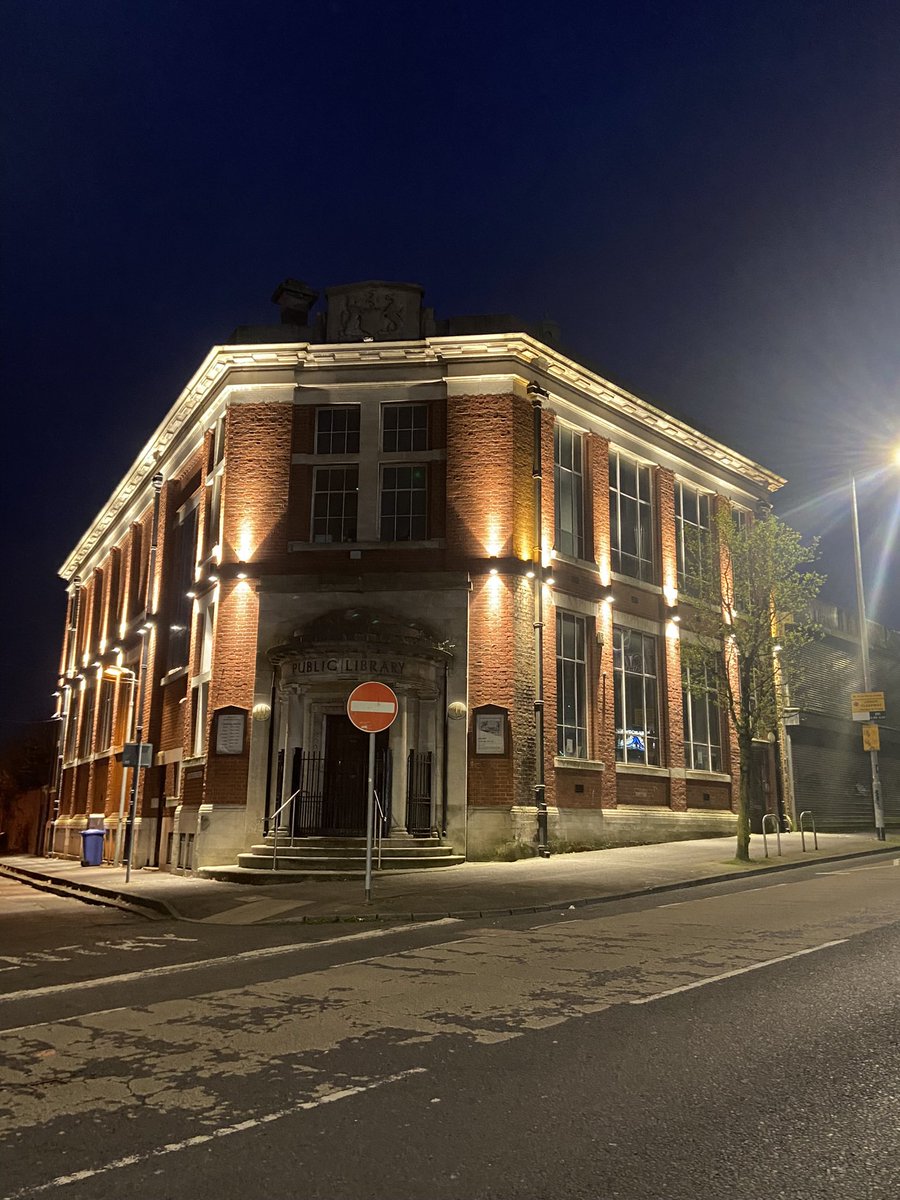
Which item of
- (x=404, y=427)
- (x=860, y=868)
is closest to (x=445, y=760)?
(x=404, y=427)

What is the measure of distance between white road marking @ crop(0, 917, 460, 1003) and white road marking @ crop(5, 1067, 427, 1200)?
4256mm

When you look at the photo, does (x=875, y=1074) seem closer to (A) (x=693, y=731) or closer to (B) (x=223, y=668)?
(B) (x=223, y=668)

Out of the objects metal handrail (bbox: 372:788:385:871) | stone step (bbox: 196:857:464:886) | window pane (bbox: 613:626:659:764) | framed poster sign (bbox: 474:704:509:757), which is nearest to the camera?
stone step (bbox: 196:857:464:886)

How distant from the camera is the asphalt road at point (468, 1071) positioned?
12.9 ft

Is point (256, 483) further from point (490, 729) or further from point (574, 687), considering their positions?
point (574, 687)

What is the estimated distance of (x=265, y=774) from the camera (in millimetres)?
21375

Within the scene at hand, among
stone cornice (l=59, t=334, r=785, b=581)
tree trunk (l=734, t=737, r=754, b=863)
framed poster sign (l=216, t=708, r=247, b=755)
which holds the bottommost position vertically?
tree trunk (l=734, t=737, r=754, b=863)

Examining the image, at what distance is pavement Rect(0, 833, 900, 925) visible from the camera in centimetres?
1328

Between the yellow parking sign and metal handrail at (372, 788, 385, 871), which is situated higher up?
the yellow parking sign

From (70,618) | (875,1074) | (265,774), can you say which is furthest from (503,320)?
(70,618)

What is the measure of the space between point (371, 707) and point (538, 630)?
9438 millimetres

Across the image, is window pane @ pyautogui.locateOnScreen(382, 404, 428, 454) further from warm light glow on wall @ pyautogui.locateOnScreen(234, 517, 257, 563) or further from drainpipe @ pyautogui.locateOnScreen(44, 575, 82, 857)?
drainpipe @ pyautogui.locateOnScreen(44, 575, 82, 857)

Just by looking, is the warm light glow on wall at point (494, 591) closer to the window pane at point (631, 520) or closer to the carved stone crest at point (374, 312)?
the window pane at point (631, 520)

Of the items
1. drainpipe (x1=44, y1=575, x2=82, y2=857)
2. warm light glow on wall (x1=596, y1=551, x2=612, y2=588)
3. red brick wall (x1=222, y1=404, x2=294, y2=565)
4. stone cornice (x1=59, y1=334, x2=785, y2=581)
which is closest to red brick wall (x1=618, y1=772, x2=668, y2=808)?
warm light glow on wall (x1=596, y1=551, x2=612, y2=588)
